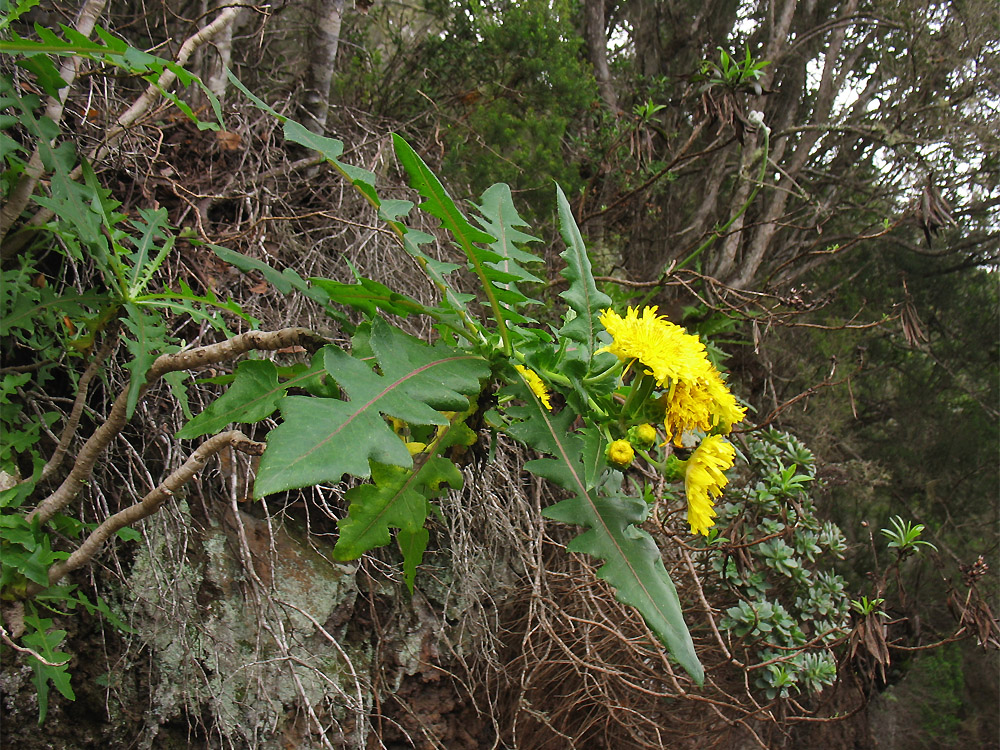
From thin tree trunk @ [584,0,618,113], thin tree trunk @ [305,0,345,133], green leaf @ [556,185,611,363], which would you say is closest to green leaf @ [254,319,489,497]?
green leaf @ [556,185,611,363]

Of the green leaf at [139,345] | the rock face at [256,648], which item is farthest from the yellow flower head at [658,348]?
the rock face at [256,648]

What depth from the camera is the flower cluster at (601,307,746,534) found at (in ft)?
2.63

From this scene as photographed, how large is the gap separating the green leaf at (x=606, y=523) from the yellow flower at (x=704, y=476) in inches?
3.1

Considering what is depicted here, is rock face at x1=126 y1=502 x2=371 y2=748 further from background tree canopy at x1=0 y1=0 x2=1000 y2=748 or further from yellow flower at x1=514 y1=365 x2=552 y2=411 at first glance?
yellow flower at x1=514 y1=365 x2=552 y2=411

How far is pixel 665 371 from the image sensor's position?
78 cm

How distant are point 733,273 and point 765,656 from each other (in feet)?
6.48

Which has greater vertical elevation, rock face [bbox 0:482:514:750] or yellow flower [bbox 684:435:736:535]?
yellow flower [bbox 684:435:736:535]

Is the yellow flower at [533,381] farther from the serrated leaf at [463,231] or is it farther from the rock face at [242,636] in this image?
the rock face at [242,636]

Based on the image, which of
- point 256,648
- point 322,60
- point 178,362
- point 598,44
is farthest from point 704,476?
point 598,44

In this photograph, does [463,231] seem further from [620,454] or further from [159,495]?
[159,495]

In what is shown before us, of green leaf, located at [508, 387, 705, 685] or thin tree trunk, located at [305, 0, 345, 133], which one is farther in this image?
thin tree trunk, located at [305, 0, 345, 133]

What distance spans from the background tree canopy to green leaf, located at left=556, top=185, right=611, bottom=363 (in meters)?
0.25

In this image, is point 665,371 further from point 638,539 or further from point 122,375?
point 122,375

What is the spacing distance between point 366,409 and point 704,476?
48cm
